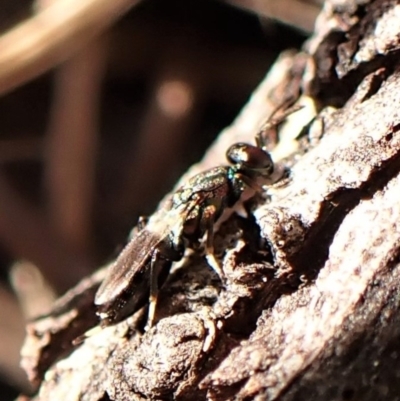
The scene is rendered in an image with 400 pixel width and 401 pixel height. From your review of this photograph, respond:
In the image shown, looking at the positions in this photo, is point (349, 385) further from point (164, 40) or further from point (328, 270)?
point (164, 40)

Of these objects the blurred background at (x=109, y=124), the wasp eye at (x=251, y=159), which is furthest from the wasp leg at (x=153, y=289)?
the blurred background at (x=109, y=124)

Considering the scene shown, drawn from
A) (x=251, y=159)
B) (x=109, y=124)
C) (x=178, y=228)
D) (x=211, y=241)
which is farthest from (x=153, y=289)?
(x=109, y=124)

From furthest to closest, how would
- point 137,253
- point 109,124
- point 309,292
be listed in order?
point 109,124 < point 137,253 < point 309,292

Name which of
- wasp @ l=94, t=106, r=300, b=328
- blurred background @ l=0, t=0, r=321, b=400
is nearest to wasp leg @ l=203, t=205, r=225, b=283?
wasp @ l=94, t=106, r=300, b=328

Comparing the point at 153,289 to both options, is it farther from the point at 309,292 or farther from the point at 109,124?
the point at 109,124

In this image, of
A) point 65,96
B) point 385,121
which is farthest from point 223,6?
point 385,121

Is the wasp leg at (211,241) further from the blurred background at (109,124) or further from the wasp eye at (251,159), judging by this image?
the blurred background at (109,124)

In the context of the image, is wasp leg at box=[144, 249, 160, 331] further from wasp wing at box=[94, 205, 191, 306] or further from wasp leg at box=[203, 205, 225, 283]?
wasp leg at box=[203, 205, 225, 283]
